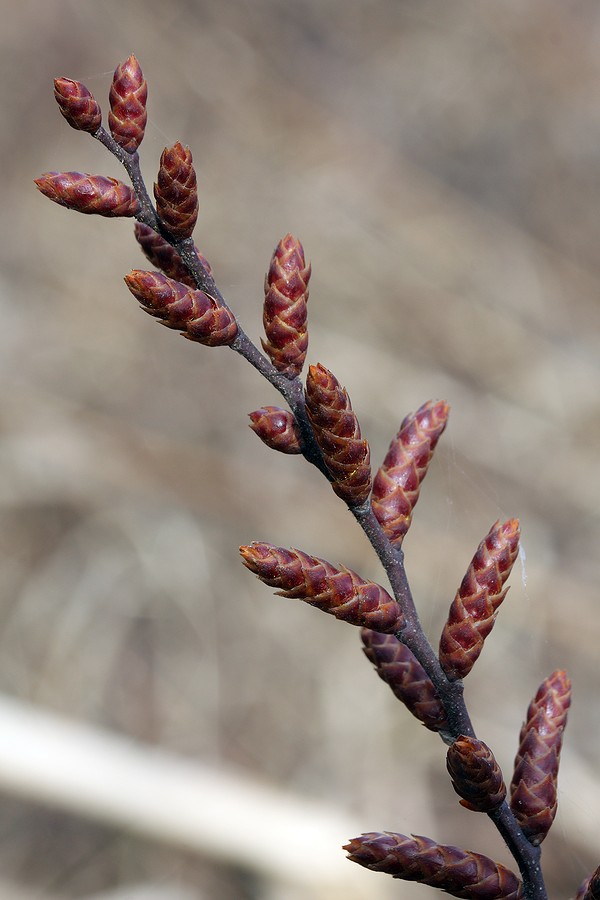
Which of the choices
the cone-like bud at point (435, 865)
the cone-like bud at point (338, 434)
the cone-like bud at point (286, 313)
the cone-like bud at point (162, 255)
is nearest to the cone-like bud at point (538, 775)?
the cone-like bud at point (435, 865)

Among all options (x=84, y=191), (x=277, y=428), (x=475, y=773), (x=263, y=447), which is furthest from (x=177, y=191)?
(x=263, y=447)

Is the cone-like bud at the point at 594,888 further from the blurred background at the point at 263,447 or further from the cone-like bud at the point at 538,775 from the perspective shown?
the blurred background at the point at 263,447

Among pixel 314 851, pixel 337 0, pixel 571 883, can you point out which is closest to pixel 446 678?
pixel 314 851

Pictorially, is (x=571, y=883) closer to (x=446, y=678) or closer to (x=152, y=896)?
(x=152, y=896)

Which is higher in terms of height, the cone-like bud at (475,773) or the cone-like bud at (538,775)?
the cone-like bud at (538,775)

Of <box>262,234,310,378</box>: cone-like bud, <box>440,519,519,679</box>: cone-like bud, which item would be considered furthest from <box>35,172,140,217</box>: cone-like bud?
<box>440,519,519,679</box>: cone-like bud

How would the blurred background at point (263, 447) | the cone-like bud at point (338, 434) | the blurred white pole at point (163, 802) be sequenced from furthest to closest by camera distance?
the blurred background at point (263, 447), the blurred white pole at point (163, 802), the cone-like bud at point (338, 434)
